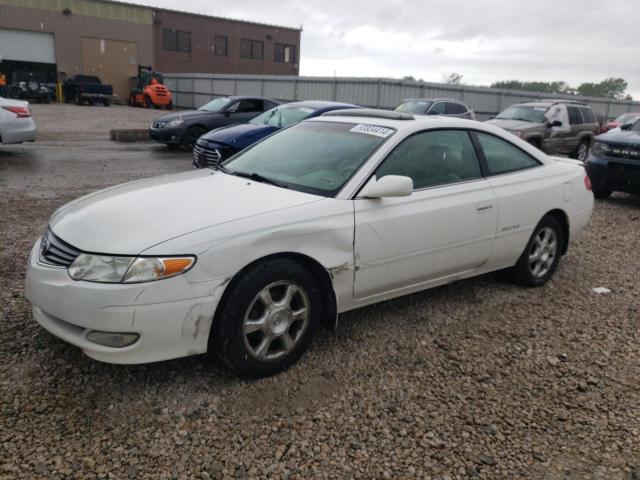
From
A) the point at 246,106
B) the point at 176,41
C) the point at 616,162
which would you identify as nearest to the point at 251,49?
the point at 176,41

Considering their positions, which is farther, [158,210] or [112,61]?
[112,61]

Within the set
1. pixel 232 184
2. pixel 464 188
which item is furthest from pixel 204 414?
pixel 464 188

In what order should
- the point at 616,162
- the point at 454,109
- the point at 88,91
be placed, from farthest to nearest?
the point at 88,91 < the point at 454,109 < the point at 616,162

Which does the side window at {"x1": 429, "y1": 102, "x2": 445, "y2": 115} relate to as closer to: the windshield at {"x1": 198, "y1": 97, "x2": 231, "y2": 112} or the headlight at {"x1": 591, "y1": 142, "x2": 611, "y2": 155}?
the windshield at {"x1": 198, "y1": 97, "x2": 231, "y2": 112}

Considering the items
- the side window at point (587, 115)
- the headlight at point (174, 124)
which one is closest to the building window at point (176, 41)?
the headlight at point (174, 124)

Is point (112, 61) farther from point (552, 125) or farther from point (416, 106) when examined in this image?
point (552, 125)

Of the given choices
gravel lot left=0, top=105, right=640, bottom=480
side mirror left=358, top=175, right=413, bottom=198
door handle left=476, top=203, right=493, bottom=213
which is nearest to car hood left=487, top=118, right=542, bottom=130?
gravel lot left=0, top=105, right=640, bottom=480

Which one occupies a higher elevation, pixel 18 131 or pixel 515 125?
pixel 515 125

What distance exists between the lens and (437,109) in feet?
49.7

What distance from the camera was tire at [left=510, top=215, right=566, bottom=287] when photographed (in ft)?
15.5

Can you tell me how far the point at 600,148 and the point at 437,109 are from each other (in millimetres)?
6461

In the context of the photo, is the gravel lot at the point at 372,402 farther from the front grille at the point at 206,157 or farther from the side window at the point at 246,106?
the side window at the point at 246,106

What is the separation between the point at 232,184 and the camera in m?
3.72

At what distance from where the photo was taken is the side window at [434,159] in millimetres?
3795
